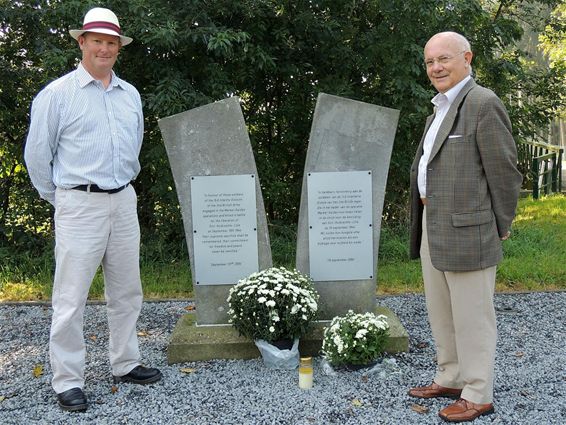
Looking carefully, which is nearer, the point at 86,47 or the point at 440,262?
the point at 440,262

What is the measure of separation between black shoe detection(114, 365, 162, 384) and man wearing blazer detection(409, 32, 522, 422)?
71.1 inches

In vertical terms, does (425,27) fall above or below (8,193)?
above

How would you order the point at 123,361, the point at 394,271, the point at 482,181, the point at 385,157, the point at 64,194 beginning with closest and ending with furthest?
the point at 482,181, the point at 64,194, the point at 123,361, the point at 385,157, the point at 394,271

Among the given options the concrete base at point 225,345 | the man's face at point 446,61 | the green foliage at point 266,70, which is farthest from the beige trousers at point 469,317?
the green foliage at point 266,70

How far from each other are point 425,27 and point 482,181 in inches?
155

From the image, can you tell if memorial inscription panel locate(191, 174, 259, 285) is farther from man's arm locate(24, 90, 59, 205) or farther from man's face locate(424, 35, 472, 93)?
man's face locate(424, 35, 472, 93)

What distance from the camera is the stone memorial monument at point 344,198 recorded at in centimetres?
447

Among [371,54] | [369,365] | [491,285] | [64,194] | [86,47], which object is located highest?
[371,54]

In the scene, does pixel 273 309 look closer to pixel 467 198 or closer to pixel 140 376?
pixel 140 376

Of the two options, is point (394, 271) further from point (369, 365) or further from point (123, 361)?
point (123, 361)

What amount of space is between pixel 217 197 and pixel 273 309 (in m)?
0.93

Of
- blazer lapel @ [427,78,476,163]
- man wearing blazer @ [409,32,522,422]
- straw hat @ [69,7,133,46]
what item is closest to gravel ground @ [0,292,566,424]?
man wearing blazer @ [409,32,522,422]

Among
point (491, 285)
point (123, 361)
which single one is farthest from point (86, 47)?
point (491, 285)

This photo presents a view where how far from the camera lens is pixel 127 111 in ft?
12.4
